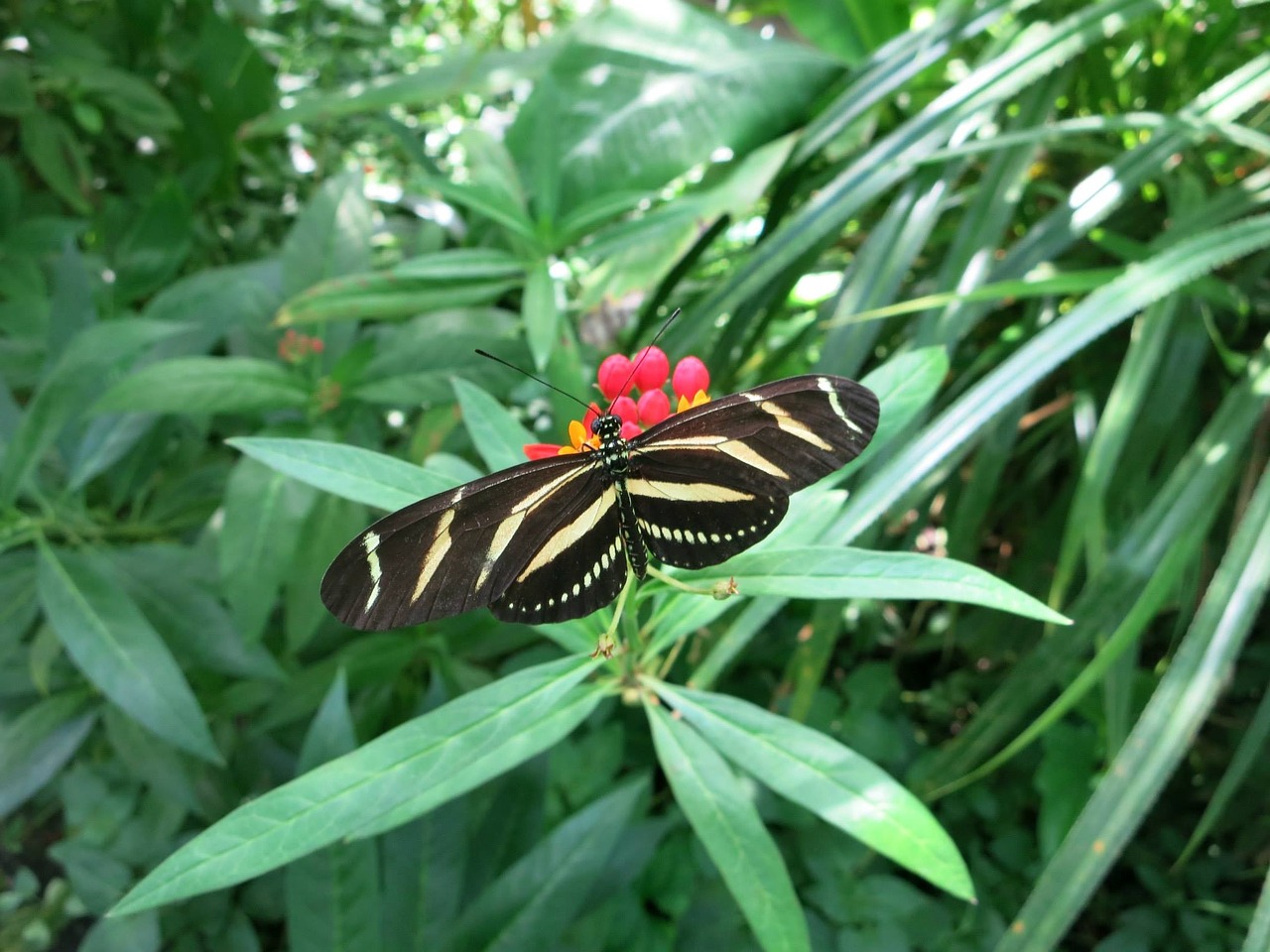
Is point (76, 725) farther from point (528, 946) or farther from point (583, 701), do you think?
point (583, 701)

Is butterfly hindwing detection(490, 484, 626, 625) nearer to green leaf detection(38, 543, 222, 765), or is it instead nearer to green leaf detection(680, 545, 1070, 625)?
green leaf detection(680, 545, 1070, 625)

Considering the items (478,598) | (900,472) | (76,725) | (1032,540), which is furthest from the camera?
(1032,540)

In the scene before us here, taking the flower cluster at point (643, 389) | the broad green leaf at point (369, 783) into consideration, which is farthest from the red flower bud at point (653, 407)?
the broad green leaf at point (369, 783)

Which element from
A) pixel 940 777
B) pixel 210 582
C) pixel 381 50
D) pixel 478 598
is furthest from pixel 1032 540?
pixel 381 50

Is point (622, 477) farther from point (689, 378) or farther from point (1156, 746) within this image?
point (1156, 746)

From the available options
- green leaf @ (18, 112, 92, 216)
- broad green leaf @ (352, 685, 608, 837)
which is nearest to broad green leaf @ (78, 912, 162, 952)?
broad green leaf @ (352, 685, 608, 837)

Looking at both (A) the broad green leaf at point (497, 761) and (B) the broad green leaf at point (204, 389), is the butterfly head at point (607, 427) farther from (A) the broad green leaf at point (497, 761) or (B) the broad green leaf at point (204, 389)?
(B) the broad green leaf at point (204, 389)
